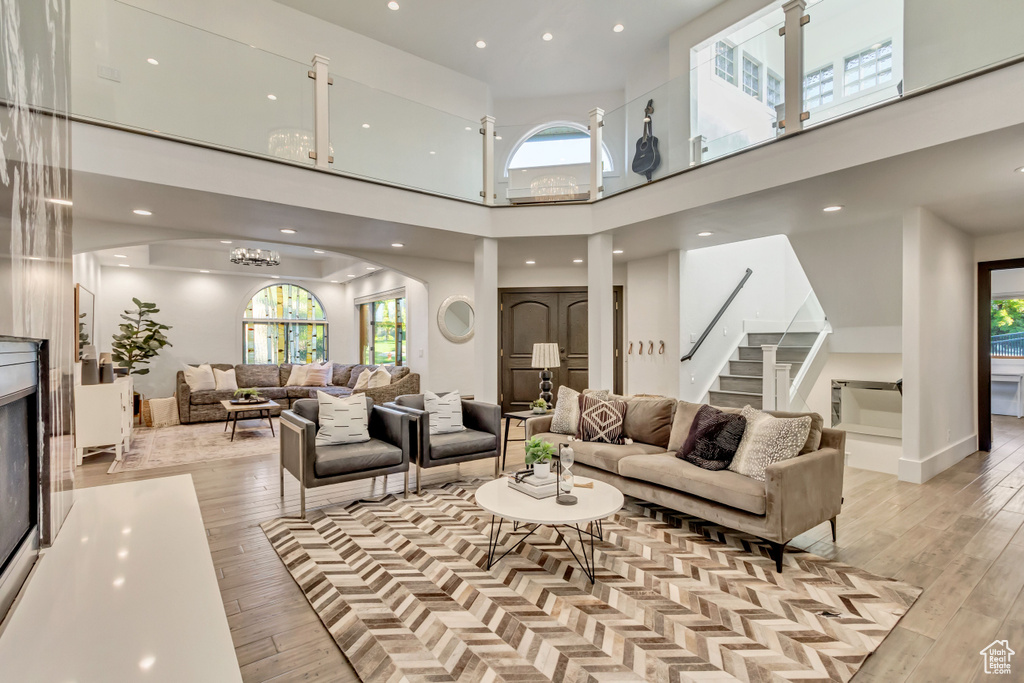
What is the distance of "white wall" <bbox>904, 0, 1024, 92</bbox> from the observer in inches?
107

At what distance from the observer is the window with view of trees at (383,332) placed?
30.2 feet

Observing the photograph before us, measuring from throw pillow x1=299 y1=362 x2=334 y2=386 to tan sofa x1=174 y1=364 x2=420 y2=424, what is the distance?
15 cm

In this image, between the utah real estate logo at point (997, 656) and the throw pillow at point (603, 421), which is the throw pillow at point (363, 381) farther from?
the utah real estate logo at point (997, 656)

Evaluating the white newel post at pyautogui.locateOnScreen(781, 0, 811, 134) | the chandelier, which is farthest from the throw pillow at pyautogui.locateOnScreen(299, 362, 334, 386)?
the white newel post at pyautogui.locateOnScreen(781, 0, 811, 134)

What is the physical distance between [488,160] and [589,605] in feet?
16.0

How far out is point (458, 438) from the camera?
421 cm

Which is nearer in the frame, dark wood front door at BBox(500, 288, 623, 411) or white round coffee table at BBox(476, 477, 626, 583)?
white round coffee table at BBox(476, 477, 626, 583)

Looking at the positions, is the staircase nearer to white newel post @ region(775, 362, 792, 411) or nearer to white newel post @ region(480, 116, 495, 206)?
white newel post @ region(775, 362, 792, 411)

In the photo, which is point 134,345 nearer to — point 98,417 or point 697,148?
point 98,417

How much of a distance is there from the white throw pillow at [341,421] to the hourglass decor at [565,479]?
1.87m

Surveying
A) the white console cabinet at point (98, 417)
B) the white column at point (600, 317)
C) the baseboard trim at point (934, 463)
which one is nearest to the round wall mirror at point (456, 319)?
the white column at point (600, 317)

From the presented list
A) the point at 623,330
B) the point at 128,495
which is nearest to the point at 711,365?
the point at 623,330

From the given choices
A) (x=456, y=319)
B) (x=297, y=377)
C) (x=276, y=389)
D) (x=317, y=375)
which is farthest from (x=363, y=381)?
(x=456, y=319)

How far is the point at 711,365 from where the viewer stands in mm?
6668
